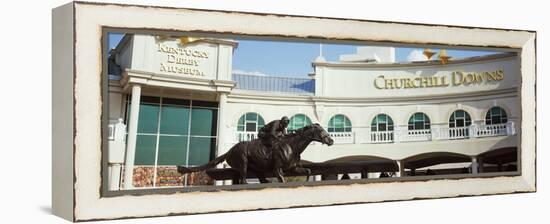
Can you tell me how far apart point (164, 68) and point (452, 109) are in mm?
5566

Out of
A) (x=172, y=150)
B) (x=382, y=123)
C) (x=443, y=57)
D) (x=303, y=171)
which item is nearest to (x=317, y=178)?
(x=303, y=171)

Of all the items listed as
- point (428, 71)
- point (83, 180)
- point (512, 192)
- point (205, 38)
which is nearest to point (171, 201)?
point (83, 180)

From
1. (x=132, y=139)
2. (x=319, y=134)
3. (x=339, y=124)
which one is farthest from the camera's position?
(x=339, y=124)

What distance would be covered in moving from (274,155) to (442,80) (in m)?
3.75

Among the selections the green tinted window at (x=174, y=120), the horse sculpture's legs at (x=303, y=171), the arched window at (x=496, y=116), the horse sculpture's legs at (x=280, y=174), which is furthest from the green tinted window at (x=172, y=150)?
the arched window at (x=496, y=116)

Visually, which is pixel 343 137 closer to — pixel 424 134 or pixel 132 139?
pixel 424 134

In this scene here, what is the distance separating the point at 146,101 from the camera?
10.3m

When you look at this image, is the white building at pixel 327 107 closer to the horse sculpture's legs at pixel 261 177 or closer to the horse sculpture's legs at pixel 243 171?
the horse sculpture's legs at pixel 243 171

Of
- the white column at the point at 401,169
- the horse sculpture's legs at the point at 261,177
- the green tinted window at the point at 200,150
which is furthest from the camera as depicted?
the white column at the point at 401,169

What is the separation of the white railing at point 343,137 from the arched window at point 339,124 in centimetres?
6

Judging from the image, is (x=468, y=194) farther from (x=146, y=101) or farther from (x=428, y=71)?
(x=146, y=101)

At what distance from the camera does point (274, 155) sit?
37.1 feet

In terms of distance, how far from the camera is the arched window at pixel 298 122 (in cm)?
1148

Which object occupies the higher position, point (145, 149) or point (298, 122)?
point (298, 122)
